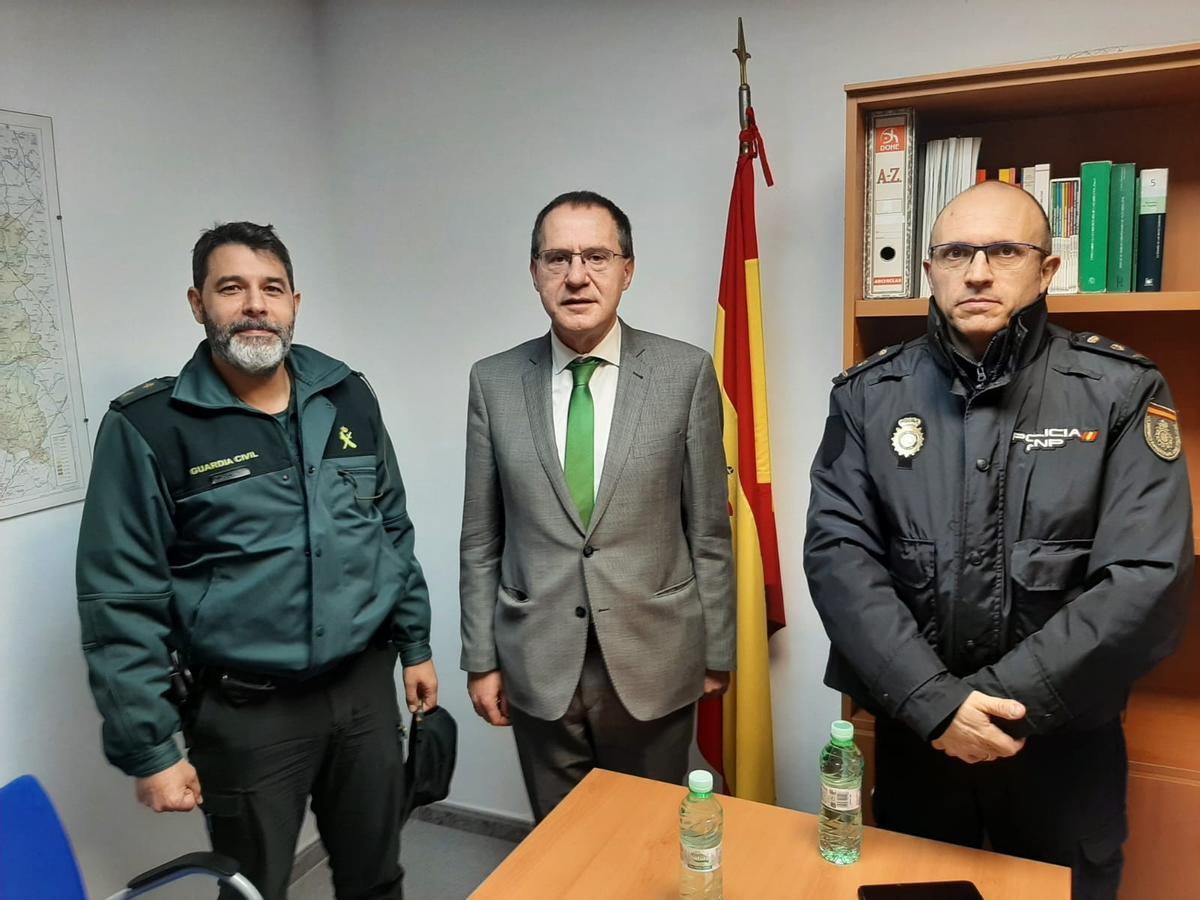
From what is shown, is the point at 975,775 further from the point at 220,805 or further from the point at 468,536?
the point at 220,805

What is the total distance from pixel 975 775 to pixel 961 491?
1.68 ft

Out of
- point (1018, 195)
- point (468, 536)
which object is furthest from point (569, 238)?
point (1018, 195)

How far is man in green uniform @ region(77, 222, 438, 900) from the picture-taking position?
5.34 feet

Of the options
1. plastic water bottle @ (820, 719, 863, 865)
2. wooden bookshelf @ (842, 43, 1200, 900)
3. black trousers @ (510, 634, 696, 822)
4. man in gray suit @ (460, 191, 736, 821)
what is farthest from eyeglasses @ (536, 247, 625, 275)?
plastic water bottle @ (820, 719, 863, 865)

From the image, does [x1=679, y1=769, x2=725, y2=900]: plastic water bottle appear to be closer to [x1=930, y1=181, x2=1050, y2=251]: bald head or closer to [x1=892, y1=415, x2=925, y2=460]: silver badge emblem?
[x1=892, y1=415, x2=925, y2=460]: silver badge emblem

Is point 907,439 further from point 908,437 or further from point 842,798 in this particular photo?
point 842,798

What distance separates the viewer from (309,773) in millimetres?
1835

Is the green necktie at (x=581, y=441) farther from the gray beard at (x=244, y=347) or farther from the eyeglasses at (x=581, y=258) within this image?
the gray beard at (x=244, y=347)

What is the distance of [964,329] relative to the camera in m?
1.55

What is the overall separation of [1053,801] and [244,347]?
1.72 m

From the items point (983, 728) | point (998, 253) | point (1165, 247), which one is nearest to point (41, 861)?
point (983, 728)

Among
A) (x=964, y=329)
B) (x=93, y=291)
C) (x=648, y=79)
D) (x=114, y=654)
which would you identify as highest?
(x=648, y=79)

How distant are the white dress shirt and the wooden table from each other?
2.20 ft

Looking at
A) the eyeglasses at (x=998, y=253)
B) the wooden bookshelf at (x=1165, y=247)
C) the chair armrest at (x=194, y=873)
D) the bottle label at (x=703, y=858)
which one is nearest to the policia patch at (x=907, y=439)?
the eyeglasses at (x=998, y=253)
